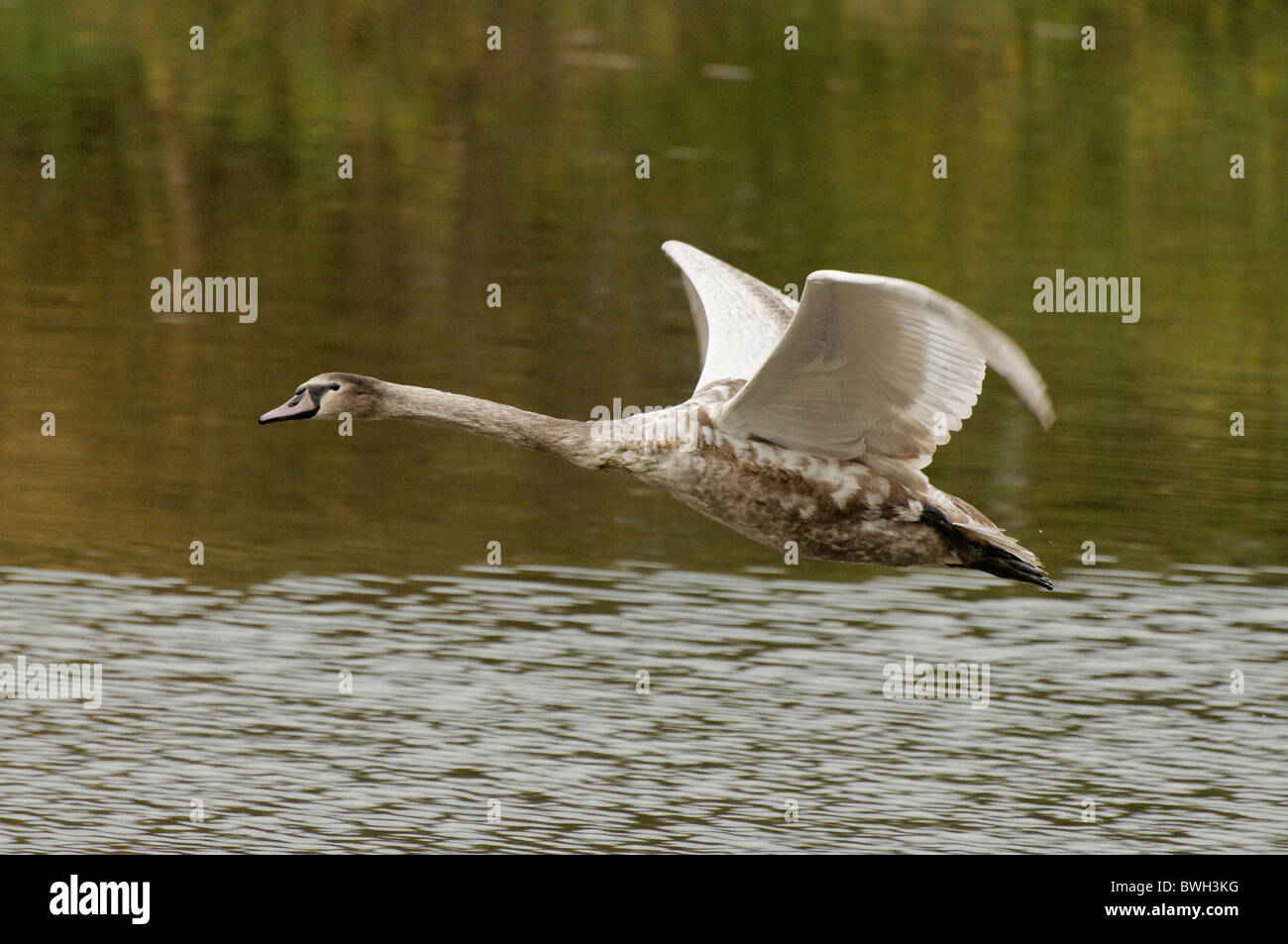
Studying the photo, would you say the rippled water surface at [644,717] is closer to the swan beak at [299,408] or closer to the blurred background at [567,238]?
the blurred background at [567,238]

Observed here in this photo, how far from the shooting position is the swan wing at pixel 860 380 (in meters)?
12.0

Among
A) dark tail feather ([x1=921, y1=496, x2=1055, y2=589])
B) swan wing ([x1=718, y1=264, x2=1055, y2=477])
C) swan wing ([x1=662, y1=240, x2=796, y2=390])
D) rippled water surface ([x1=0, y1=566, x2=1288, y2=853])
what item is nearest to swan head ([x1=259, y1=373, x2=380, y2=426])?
swan wing ([x1=718, y1=264, x2=1055, y2=477])

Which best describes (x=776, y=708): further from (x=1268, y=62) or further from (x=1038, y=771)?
(x=1268, y=62)

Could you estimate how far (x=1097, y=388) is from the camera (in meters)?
27.7

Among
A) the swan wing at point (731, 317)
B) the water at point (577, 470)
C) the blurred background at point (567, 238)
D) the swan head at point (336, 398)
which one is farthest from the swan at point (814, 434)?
the blurred background at point (567, 238)

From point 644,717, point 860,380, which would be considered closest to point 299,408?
point 860,380

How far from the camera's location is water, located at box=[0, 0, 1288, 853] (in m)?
18.6

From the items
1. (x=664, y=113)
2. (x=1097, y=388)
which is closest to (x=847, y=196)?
(x=664, y=113)

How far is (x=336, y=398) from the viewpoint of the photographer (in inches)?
496

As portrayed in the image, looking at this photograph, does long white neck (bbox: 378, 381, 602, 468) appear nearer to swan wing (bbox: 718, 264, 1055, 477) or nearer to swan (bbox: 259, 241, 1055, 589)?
swan (bbox: 259, 241, 1055, 589)

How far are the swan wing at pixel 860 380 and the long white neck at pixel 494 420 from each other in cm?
75

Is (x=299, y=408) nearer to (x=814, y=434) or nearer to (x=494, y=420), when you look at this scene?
(x=494, y=420)

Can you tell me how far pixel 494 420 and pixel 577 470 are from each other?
11448 mm

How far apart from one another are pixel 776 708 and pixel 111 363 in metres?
10.1
